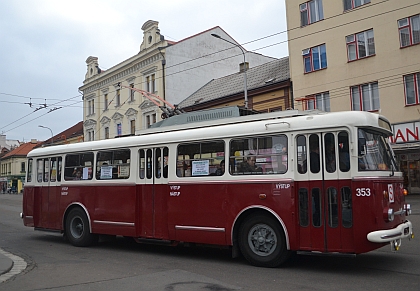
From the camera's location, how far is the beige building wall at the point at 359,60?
22172 mm

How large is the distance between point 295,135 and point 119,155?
4.67 m

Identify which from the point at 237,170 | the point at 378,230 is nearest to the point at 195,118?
the point at 237,170

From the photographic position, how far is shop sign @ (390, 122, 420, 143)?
857 inches

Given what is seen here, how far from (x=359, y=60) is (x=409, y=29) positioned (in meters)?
2.80

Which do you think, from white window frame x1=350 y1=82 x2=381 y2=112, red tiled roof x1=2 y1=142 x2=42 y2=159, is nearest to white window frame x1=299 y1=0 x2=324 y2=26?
white window frame x1=350 y1=82 x2=381 y2=112

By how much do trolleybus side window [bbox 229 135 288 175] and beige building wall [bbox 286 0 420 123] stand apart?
15587 millimetres

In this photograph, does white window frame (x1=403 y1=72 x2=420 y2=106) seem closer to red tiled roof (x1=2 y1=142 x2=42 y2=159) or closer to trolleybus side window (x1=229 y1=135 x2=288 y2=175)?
trolleybus side window (x1=229 y1=135 x2=288 y2=175)

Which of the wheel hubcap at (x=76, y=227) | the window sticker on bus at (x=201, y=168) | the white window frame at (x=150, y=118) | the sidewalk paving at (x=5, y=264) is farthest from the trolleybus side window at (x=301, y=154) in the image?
the white window frame at (x=150, y=118)

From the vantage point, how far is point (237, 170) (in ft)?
29.4

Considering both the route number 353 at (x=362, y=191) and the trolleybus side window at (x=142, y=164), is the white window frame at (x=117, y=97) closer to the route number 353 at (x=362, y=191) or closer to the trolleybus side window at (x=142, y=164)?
the trolleybus side window at (x=142, y=164)

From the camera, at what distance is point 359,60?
2380 centimetres

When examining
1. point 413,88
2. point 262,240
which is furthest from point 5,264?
point 413,88

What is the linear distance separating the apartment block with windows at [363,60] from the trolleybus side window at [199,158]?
13.8 metres

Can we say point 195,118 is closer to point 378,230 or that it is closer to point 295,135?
point 295,135
